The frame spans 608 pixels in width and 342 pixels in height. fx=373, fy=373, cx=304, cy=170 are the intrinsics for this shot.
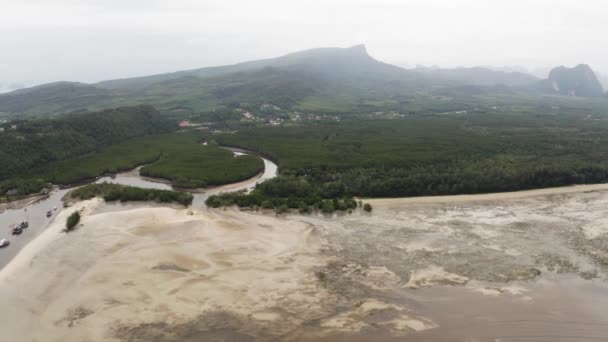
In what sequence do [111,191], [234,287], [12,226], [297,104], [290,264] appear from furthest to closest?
[297,104] < [111,191] < [12,226] < [290,264] < [234,287]

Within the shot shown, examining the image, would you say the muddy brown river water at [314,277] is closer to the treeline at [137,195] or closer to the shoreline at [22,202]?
the treeline at [137,195]

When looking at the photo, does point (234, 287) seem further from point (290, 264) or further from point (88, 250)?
point (88, 250)

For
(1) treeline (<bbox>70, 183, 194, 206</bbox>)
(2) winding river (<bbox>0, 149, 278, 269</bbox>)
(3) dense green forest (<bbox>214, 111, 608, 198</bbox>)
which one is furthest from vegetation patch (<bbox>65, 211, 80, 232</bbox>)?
(3) dense green forest (<bbox>214, 111, 608, 198</bbox>)

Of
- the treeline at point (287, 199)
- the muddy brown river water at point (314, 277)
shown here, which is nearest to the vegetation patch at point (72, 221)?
the muddy brown river water at point (314, 277)

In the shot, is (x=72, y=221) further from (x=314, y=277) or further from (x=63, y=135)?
(x=63, y=135)

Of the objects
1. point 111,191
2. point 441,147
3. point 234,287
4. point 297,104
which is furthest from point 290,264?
point 297,104

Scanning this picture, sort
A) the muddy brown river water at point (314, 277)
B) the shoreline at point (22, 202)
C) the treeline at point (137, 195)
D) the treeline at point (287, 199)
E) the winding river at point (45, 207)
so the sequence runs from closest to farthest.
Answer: the muddy brown river water at point (314, 277)
the winding river at point (45, 207)
the treeline at point (287, 199)
the shoreline at point (22, 202)
the treeline at point (137, 195)
